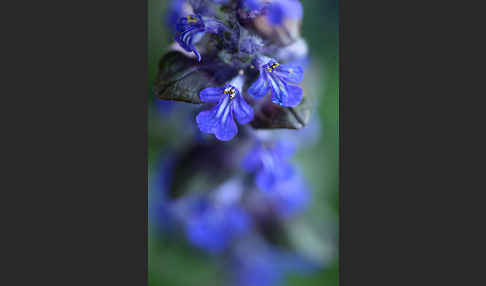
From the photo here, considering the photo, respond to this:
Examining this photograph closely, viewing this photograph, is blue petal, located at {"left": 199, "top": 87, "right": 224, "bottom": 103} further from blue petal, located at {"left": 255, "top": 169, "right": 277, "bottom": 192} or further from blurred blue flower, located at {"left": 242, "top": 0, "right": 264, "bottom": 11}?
blue petal, located at {"left": 255, "top": 169, "right": 277, "bottom": 192}

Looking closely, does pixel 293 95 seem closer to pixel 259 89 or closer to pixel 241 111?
pixel 259 89

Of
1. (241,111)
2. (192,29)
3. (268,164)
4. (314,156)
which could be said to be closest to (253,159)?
(268,164)

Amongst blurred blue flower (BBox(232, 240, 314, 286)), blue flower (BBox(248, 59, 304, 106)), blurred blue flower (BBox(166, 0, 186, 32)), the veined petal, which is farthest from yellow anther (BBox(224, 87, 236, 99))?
blurred blue flower (BBox(232, 240, 314, 286))

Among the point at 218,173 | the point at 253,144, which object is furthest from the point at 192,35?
the point at 218,173

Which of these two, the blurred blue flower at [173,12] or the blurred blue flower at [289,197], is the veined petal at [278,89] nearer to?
the blurred blue flower at [173,12]

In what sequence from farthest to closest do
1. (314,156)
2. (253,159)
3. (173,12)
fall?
(314,156)
(173,12)
(253,159)

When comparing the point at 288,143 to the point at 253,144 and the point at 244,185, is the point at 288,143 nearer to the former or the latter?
the point at 253,144
